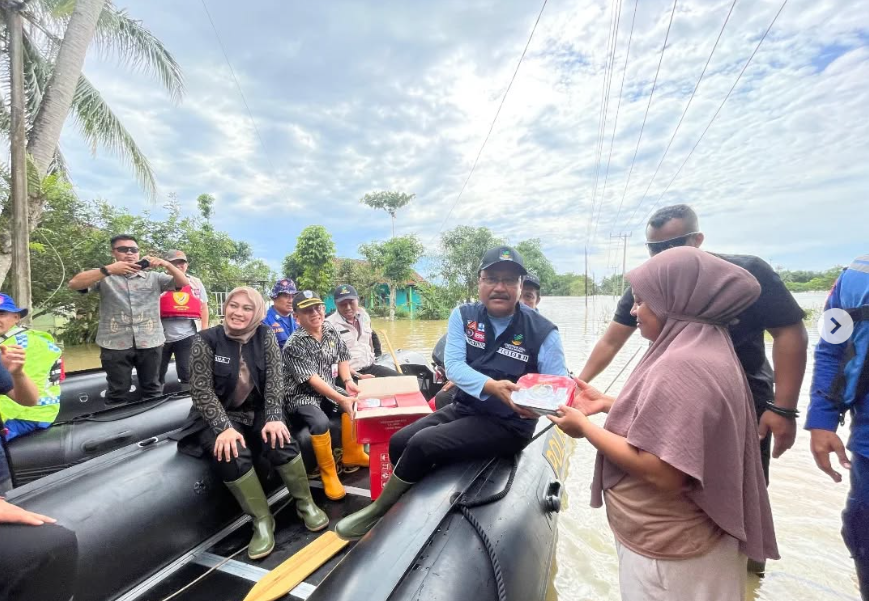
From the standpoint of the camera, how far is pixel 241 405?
2.52 m

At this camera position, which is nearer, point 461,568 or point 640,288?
point 640,288

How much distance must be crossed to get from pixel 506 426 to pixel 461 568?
0.74 meters

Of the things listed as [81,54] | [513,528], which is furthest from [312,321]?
[81,54]

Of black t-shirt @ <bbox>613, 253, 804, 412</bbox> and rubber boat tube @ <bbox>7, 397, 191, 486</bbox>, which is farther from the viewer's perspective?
rubber boat tube @ <bbox>7, 397, 191, 486</bbox>

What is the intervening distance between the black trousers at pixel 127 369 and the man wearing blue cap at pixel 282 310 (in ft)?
3.63

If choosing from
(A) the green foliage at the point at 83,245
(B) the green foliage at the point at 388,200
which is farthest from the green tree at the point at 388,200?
(A) the green foliage at the point at 83,245

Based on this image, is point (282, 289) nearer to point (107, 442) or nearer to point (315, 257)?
point (107, 442)

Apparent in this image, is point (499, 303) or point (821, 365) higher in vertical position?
point (499, 303)

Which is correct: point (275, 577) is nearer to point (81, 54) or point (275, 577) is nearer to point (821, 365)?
point (821, 365)

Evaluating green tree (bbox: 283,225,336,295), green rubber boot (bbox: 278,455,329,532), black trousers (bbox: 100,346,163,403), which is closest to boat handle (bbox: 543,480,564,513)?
green rubber boot (bbox: 278,455,329,532)

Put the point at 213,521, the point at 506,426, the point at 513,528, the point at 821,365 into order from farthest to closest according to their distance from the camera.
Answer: the point at 213,521, the point at 506,426, the point at 513,528, the point at 821,365

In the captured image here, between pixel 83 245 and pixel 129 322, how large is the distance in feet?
22.6

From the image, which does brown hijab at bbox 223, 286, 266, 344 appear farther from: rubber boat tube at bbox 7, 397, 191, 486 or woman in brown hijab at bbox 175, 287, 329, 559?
rubber boat tube at bbox 7, 397, 191, 486

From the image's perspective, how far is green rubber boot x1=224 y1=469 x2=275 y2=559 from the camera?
2.19 meters
